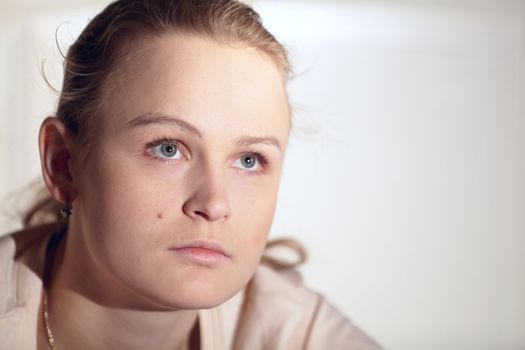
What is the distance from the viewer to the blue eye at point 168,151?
88 cm

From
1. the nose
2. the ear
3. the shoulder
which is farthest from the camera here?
the shoulder

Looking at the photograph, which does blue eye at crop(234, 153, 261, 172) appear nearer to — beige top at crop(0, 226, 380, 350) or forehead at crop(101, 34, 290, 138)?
forehead at crop(101, 34, 290, 138)

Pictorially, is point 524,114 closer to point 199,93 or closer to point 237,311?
point 237,311

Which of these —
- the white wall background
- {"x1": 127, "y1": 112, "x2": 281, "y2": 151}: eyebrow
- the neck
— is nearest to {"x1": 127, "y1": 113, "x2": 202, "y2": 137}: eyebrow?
{"x1": 127, "y1": 112, "x2": 281, "y2": 151}: eyebrow

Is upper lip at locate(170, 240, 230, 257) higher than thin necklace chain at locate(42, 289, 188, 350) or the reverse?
higher

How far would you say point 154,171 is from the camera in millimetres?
879

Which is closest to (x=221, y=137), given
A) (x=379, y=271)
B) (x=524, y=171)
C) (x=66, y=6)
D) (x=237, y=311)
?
(x=237, y=311)

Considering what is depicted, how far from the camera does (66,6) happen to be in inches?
47.6

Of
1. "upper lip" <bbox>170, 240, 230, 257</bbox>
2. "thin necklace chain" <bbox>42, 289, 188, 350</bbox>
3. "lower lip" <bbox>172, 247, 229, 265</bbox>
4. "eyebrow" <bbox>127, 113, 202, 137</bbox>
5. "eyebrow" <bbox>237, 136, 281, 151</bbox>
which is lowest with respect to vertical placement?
"thin necklace chain" <bbox>42, 289, 188, 350</bbox>

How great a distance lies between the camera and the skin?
868 mm

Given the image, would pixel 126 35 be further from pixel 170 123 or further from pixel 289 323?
pixel 289 323

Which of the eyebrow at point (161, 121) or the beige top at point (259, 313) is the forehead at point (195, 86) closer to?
the eyebrow at point (161, 121)

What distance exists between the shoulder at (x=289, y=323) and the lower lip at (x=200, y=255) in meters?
0.28

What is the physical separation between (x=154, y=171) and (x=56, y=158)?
18 cm
